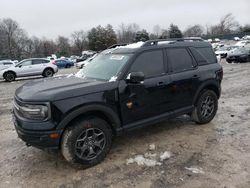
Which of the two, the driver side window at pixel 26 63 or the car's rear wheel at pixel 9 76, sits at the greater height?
the driver side window at pixel 26 63

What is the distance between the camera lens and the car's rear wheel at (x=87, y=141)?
3961 millimetres

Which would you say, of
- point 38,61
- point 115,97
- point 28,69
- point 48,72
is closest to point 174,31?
point 48,72

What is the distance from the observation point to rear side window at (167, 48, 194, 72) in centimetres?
525

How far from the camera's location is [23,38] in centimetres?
8756

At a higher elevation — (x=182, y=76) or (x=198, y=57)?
(x=198, y=57)

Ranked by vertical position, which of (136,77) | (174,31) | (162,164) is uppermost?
(174,31)

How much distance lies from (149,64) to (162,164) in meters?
1.81

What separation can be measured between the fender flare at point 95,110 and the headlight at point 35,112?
0.85 ft

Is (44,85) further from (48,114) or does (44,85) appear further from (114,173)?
(114,173)

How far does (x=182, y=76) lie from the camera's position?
5293 mm

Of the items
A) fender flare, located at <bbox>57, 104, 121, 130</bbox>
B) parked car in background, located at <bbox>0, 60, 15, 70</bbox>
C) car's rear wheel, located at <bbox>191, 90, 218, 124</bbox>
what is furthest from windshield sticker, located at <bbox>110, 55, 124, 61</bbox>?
parked car in background, located at <bbox>0, 60, 15, 70</bbox>

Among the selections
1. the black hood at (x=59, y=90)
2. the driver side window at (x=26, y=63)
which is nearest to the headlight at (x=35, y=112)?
the black hood at (x=59, y=90)

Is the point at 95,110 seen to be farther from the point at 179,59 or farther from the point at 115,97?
the point at 179,59

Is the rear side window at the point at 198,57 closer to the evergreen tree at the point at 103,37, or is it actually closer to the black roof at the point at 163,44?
the black roof at the point at 163,44
